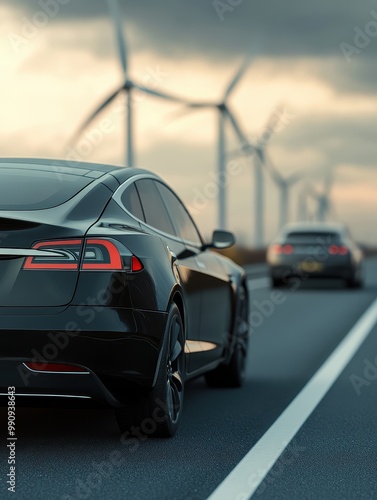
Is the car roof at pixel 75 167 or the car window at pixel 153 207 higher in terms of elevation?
the car roof at pixel 75 167

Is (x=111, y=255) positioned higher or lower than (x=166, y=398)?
higher

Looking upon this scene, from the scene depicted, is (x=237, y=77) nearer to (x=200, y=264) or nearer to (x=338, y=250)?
(x=338, y=250)

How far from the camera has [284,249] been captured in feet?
88.9

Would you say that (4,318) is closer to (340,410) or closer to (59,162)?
(59,162)

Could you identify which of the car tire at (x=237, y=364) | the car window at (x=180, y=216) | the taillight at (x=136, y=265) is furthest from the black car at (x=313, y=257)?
the taillight at (x=136, y=265)

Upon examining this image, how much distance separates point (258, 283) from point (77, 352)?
23.5 metres

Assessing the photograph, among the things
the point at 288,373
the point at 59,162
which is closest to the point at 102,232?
the point at 59,162

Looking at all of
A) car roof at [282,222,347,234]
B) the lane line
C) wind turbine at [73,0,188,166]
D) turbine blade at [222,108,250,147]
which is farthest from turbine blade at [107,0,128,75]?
the lane line

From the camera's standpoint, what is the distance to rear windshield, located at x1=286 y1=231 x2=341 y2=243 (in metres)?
27.3

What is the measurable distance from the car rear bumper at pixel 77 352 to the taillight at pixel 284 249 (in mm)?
20823

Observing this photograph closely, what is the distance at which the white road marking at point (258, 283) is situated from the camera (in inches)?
1076

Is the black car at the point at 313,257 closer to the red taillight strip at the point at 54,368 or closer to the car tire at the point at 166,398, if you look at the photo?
the car tire at the point at 166,398

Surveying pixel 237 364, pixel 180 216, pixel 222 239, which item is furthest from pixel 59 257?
pixel 237 364

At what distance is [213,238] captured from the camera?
8.97m
